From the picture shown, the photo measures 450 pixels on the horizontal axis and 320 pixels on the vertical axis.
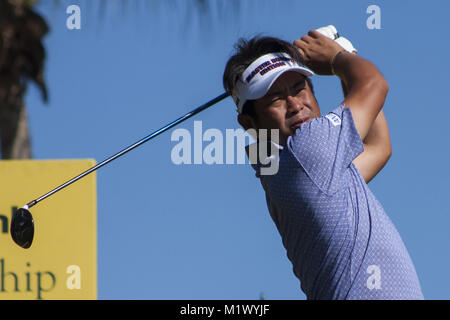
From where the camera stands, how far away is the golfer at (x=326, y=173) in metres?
3.08

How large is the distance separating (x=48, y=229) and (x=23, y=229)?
2.73m

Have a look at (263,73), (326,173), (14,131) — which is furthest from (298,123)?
(14,131)

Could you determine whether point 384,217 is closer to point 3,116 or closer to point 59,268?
point 59,268

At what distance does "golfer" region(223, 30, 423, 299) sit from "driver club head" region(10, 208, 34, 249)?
35.9 inches

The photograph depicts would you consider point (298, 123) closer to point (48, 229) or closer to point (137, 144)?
point (137, 144)

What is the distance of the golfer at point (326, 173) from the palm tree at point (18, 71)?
5684 millimetres

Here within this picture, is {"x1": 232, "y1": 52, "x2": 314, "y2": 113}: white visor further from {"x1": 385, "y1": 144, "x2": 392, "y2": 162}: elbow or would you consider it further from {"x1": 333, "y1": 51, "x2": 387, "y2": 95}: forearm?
{"x1": 385, "y1": 144, "x2": 392, "y2": 162}: elbow

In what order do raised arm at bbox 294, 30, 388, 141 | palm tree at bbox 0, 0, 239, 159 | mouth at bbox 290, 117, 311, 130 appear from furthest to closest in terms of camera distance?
1. palm tree at bbox 0, 0, 239, 159
2. mouth at bbox 290, 117, 311, 130
3. raised arm at bbox 294, 30, 388, 141

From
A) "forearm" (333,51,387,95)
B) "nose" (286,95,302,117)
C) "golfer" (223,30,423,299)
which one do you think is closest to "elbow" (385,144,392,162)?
"golfer" (223,30,423,299)

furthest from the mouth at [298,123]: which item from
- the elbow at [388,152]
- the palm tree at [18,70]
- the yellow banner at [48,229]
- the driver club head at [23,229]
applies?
the palm tree at [18,70]

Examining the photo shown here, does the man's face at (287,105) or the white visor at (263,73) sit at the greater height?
the white visor at (263,73)

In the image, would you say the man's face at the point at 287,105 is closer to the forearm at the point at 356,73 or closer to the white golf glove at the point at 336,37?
the forearm at the point at 356,73

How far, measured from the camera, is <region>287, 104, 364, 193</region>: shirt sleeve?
3.16 m

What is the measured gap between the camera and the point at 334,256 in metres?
3.10
